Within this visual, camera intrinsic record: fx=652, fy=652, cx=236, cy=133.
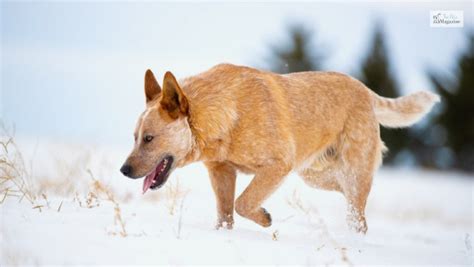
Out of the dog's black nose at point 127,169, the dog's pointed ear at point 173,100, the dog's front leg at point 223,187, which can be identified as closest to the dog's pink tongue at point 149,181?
the dog's black nose at point 127,169

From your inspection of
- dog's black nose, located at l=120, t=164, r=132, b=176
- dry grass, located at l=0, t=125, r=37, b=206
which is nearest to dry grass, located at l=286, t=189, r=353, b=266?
dog's black nose, located at l=120, t=164, r=132, b=176

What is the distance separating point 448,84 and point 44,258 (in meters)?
29.0

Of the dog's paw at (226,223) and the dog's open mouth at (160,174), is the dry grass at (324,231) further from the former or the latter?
the dog's open mouth at (160,174)

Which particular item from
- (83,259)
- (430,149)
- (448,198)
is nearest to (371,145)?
(83,259)

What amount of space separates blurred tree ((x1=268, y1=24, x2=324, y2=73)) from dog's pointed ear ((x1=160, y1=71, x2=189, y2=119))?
25007mm

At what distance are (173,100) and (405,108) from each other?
3.50 meters

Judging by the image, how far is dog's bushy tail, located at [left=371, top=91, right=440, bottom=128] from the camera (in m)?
8.14

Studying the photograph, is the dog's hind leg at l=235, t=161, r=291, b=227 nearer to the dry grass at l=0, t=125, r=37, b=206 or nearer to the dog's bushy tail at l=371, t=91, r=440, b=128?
the dry grass at l=0, t=125, r=37, b=206

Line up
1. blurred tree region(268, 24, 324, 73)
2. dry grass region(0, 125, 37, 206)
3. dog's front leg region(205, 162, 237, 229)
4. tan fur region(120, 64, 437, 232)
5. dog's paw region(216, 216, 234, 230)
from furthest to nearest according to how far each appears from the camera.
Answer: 1. blurred tree region(268, 24, 324, 73)
2. dog's front leg region(205, 162, 237, 229)
3. dog's paw region(216, 216, 234, 230)
4. tan fur region(120, 64, 437, 232)
5. dry grass region(0, 125, 37, 206)

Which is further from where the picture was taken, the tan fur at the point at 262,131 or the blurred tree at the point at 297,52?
the blurred tree at the point at 297,52

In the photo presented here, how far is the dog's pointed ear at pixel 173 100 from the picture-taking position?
5.90 meters

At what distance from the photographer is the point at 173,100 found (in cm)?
600

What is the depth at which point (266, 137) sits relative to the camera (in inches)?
248

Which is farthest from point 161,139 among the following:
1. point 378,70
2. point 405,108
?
point 378,70
